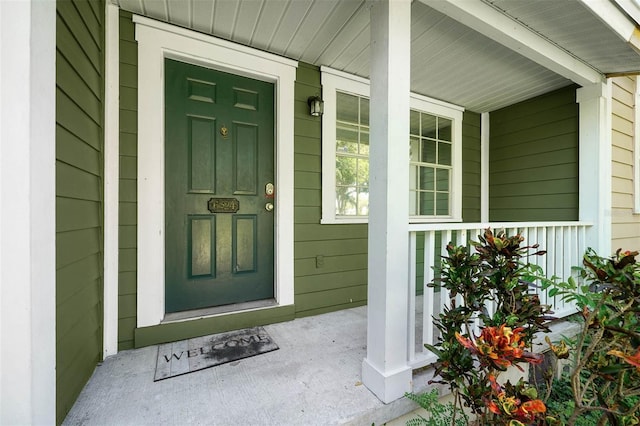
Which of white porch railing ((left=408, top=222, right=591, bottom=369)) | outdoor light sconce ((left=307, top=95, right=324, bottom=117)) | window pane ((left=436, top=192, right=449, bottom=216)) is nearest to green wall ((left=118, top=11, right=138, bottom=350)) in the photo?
outdoor light sconce ((left=307, top=95, right=324, bottom=117))

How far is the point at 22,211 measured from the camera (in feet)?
2.61

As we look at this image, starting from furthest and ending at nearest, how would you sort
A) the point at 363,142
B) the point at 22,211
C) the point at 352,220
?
the point at 363,142 < the point at 352,220 < the point at 22,211

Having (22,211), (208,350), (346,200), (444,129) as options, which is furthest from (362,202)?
(22,211)

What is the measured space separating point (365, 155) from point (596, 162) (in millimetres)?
2161

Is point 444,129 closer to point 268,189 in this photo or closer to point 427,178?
point 427,178

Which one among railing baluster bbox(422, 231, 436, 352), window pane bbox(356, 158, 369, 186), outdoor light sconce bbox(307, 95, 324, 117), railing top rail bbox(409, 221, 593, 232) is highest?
outdoor light sconce bbox(307, 95, 324, 117)

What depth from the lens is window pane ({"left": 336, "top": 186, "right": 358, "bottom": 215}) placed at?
270 centimetres

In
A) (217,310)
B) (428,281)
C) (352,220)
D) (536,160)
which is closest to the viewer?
(428,281)

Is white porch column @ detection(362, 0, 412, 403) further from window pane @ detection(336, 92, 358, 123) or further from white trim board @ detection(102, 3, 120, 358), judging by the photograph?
white trim board @ detection(102, 3, 120, 358)

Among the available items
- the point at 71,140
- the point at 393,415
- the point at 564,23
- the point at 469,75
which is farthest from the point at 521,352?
the point at 469,75

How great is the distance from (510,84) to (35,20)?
142 inches

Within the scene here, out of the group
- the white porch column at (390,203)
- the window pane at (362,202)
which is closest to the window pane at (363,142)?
the window pane at (362,202)

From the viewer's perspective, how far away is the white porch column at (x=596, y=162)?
2.51 meters

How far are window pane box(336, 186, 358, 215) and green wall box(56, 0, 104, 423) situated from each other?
6.17 ft
